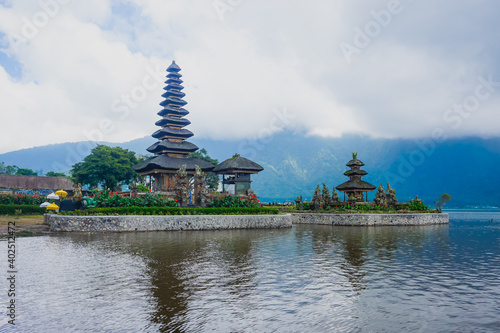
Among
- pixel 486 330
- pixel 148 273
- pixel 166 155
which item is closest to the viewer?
pixel 486 330

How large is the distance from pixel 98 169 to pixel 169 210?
33.0 m

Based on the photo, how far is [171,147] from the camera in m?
50.7

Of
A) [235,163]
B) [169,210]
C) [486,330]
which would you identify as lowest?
[486,330]

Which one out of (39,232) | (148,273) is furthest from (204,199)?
(148,273)

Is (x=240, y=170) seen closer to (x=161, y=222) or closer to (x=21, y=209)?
(x=161, y=222)

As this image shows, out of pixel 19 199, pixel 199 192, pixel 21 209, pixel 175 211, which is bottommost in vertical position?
pixel 175 211

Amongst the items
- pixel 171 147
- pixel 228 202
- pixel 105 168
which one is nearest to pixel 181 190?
pixel 228 202

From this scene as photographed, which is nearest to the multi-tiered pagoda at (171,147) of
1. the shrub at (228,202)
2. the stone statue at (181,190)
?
the stone statue at (181,190)

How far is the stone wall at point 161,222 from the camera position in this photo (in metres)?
29.2

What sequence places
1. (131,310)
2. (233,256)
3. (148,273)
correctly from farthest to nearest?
(233,256) < (148,273) < (131,310)

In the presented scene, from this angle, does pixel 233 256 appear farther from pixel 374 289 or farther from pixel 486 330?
pixel 486 330

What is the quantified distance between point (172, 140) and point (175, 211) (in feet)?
73.3

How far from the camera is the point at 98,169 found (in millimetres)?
60188

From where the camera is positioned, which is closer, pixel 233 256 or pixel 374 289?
pixel 374 289
